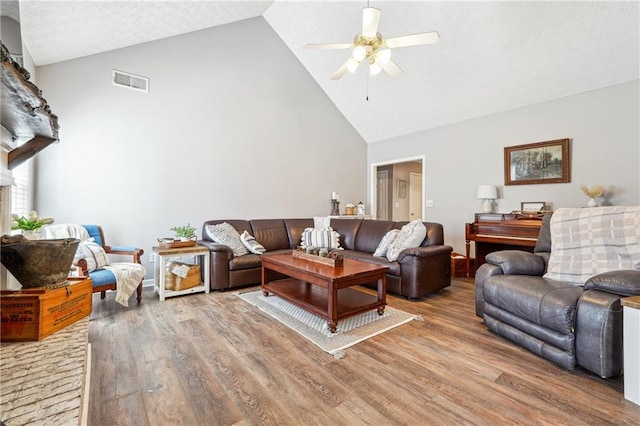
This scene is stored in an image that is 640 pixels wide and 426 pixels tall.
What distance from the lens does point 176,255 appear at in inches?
131

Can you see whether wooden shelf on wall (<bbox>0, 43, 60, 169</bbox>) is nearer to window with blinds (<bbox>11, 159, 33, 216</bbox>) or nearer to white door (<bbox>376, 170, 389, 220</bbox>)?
window with blinds (<bbox>11, 159, 33, 216</bbox>)

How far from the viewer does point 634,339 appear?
60.3 inches

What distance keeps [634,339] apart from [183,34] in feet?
17.9

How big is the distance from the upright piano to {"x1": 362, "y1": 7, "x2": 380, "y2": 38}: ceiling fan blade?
9.79ft

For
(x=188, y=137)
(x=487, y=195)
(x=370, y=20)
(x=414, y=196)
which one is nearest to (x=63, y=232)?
(x=188, y=137)

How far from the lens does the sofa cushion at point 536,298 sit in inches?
71.5

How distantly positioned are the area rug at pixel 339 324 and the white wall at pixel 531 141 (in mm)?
2749

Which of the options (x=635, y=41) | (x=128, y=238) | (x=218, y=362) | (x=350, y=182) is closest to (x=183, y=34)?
(x=128, y=238)

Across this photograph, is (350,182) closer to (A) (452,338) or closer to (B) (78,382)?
(A) (452,338)

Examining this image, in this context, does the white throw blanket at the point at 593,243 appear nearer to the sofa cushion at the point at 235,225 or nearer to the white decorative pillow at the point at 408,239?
the white decorative pillow at the point at 408,239

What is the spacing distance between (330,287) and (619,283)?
185cm

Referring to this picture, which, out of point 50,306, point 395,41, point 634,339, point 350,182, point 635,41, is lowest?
point 634,339

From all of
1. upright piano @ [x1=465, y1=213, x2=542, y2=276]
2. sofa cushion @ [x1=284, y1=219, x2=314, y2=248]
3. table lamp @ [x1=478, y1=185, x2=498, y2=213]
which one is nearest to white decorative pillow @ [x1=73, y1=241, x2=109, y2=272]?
sofa cushion @ [x1=284, y1=219, x2=314, y2=248]

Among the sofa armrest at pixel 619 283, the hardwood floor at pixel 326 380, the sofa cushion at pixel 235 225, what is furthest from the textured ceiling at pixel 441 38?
the hardwood floor at pixel 326 380
